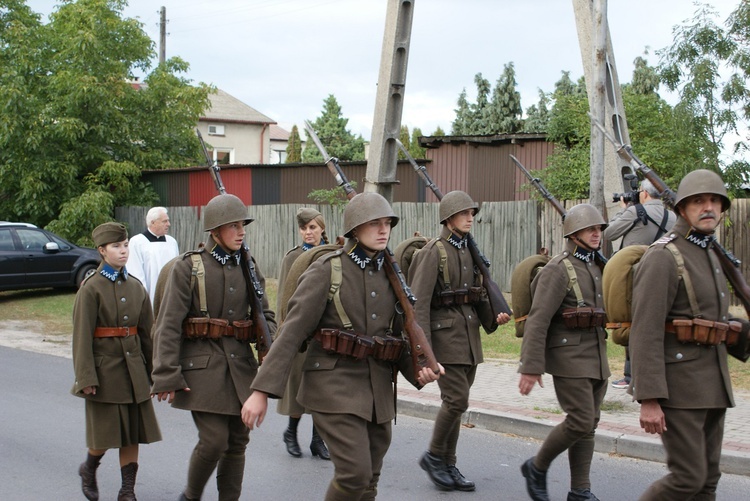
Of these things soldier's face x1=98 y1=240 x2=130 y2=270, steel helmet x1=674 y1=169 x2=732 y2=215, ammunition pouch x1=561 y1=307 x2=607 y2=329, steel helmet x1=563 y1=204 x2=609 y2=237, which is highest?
→ steel helmet x1=674 y1=169 x2=732 y2=215

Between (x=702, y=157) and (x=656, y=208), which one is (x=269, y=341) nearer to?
(x=656, y=208)

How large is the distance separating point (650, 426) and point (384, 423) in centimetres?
134

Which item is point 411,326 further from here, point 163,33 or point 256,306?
point 163,33

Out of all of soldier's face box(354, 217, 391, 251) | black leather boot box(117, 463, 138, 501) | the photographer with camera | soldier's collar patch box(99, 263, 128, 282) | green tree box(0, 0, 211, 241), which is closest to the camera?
soldier's face box(354, 217, 391, 251)

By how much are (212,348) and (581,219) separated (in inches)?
99.9

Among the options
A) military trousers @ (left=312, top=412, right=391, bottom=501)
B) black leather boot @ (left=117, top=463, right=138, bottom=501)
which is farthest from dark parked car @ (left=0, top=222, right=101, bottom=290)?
military trousers @ (left=312, top=412, right=391, bottom=501)

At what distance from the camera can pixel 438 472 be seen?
6.46m

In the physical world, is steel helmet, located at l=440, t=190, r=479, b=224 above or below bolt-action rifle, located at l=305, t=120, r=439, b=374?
above

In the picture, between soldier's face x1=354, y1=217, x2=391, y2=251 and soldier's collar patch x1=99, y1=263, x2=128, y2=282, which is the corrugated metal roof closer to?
soldier's collar patch x1=99, y1=263, x2=128, y2=282

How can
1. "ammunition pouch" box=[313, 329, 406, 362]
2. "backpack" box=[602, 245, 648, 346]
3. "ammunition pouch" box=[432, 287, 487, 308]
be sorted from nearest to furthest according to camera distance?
1. "ammunition pouch" box=[313, 329, 406, 362]
2. "backpack" box=[602, 245, 648, 346]
3. "ammunition pouch" box=[432, 287, 487, 308]

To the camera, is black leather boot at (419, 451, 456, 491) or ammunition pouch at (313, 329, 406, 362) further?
black leather boot at (419, 451, 456, 491)

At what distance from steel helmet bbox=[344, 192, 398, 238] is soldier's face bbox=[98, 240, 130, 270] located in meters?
2.13

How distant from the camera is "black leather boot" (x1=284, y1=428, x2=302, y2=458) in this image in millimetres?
7453

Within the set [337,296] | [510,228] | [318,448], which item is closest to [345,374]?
[337,296]
